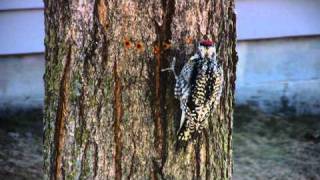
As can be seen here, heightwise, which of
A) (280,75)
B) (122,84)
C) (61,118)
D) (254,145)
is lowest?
(254,145)

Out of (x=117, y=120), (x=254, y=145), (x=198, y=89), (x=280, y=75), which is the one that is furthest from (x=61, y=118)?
(x=280, y=75)

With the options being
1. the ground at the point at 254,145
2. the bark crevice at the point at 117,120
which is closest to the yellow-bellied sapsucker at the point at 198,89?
the bark crevice at the point at 117,120

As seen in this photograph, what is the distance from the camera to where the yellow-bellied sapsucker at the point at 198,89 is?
124 inches

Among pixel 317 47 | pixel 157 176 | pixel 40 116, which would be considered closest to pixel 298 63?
pixel 317 47

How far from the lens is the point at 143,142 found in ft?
10.4

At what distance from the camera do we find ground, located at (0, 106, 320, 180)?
19.3ft

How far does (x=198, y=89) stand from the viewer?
130 inches

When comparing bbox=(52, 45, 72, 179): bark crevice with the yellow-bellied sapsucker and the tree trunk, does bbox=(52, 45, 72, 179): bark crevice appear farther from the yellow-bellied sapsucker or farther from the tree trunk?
the yellow-bellied sapsucker

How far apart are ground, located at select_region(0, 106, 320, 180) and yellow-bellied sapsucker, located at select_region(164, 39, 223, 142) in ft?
8.39

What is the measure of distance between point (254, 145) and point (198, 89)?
3.29m

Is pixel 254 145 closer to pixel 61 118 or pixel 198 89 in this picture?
pixel 198 89

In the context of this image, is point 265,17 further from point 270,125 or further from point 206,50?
point 206,50

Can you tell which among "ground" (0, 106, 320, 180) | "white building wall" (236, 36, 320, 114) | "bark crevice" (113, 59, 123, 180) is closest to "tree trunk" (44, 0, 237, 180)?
"bark crevice" (113, 59, 123, 180)

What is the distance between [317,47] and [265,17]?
56cm
